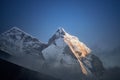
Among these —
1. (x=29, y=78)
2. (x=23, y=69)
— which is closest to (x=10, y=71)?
(x=23, y=69)

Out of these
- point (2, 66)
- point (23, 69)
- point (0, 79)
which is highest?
point (23, 69)

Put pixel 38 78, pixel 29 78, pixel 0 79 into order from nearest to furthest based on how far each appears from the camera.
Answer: pixel 0 79 → pixel 29 78 → pixel 38 78

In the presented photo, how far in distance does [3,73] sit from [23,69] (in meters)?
2.48

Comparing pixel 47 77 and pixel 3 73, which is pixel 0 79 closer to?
pixel 3 73

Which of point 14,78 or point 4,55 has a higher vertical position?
point 4,55

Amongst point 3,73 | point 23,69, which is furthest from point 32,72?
point 3,73

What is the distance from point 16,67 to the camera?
533 inches

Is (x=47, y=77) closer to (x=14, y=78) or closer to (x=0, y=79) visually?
(x=14, y=78)

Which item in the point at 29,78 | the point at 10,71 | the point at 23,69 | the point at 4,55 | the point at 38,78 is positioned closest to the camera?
the point at 10,71

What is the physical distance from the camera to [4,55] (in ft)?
111

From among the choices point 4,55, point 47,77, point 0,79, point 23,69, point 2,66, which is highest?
point 4,55

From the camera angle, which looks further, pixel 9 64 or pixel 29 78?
pixel 29 78

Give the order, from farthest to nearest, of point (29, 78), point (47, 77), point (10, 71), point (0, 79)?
1. point (47, 77)
2. point (29, 78)
3. point (10, 71)
4. point (0, 79)

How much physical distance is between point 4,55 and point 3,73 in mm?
22829
